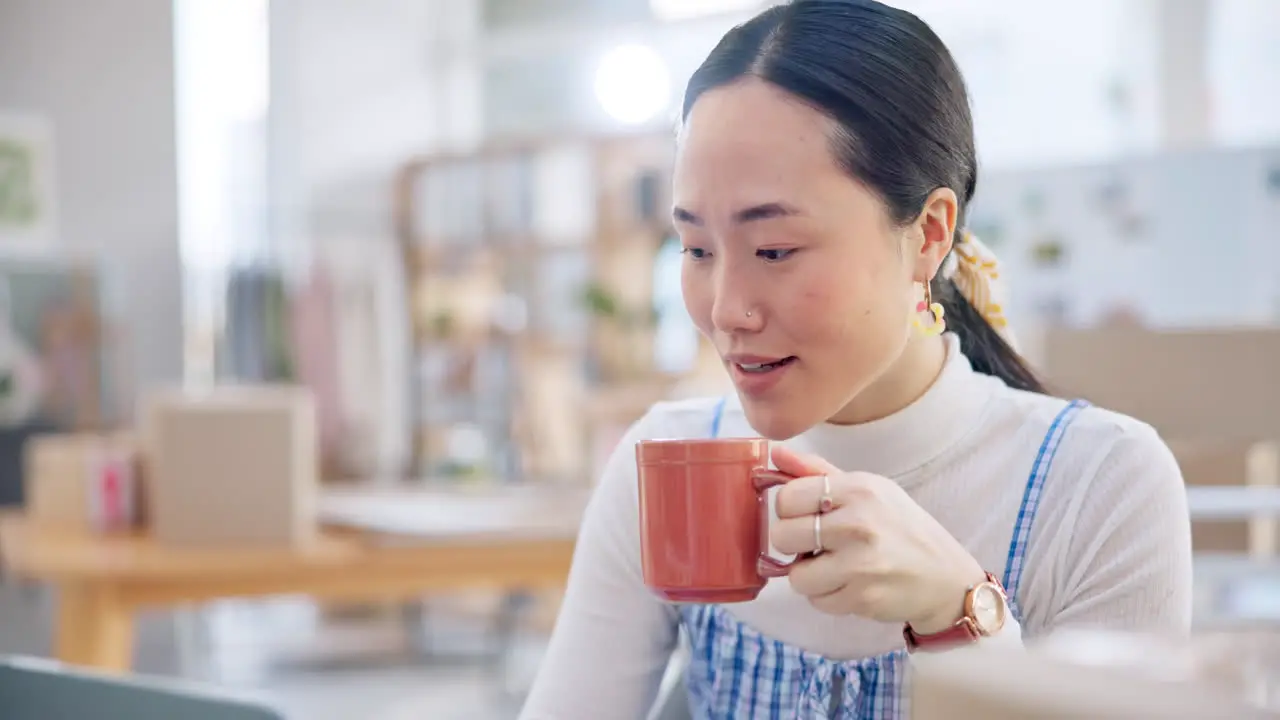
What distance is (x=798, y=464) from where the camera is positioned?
0.87 metres

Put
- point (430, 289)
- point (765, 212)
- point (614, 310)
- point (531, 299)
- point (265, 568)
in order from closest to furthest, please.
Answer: point (765, 212) → point (265, 568) → point (614, 310) → point (531, 299) → point (430, 289)

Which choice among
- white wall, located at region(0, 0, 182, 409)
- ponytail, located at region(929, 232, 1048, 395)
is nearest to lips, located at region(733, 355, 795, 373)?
ponytail, located at region(929, 232, 1048, 395)

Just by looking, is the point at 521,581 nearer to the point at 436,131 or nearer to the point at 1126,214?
the point at 1126,214

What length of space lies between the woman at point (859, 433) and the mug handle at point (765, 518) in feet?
0.05

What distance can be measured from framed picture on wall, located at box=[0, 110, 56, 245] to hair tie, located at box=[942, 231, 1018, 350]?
3.94 metres

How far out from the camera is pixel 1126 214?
14.3ft

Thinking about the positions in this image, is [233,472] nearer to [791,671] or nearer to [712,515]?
[791,671]

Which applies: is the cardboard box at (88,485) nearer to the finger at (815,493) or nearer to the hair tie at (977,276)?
the hair tie at (977,276)

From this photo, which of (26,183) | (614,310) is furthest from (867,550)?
(614,310)

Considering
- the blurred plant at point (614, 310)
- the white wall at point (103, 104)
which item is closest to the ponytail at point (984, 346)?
the white wall at point (103, 104)

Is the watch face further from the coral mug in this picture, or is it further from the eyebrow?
the eyebrow

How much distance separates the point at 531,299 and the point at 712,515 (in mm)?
6107

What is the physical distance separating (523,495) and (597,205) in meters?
3.54

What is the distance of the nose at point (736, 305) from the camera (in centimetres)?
98
